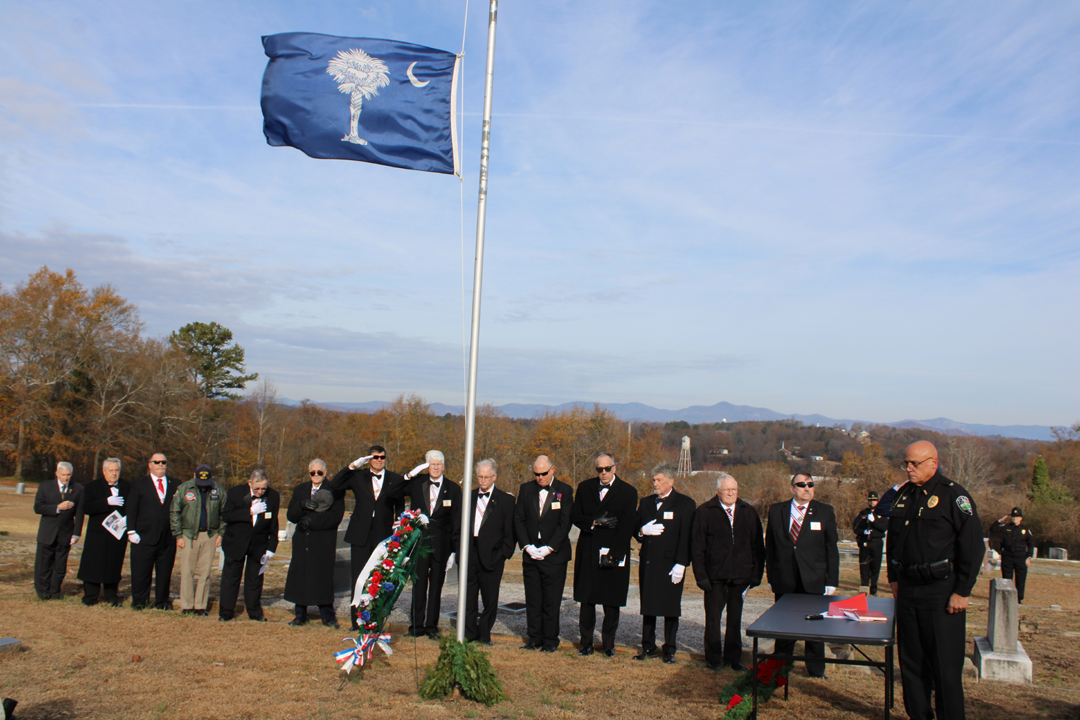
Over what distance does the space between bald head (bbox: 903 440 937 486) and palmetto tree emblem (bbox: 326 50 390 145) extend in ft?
17.4

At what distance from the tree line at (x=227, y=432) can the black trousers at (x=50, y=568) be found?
3319cm

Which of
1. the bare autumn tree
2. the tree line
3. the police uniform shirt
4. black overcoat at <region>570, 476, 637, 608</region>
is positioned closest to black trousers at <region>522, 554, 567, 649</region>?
black overcoat at <region>570, 476, 637, 608</region>

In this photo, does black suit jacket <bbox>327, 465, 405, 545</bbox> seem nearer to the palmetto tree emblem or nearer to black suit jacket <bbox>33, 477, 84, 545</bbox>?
the palmetto tree emblem

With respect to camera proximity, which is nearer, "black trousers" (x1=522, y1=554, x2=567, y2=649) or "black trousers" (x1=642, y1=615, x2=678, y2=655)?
"black trousers" (x1=642, y1=615, x2=678, y2=655)

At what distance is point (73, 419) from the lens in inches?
1827

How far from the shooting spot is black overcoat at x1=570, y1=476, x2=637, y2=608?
25.0 feet

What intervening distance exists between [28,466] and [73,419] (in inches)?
276

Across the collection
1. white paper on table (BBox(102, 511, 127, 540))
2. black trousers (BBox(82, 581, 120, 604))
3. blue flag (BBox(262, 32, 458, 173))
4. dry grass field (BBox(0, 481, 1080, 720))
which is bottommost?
black trousers (BBox(82, 581, 120, 604))

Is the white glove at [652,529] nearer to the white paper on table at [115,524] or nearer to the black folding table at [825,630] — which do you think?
the black folding table at [825,630]

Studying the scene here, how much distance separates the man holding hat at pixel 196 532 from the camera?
902 cm

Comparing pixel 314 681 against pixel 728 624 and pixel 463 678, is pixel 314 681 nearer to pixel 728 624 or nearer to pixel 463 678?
pixel 463 678

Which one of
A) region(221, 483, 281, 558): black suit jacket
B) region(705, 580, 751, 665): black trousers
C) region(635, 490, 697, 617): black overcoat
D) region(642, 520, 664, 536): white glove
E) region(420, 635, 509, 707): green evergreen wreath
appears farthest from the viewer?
region(221, 483, 281, 558): black suit jacket

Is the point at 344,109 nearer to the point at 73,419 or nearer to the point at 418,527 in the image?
the point at 418,527

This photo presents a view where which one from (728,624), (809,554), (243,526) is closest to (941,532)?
(809,554)
